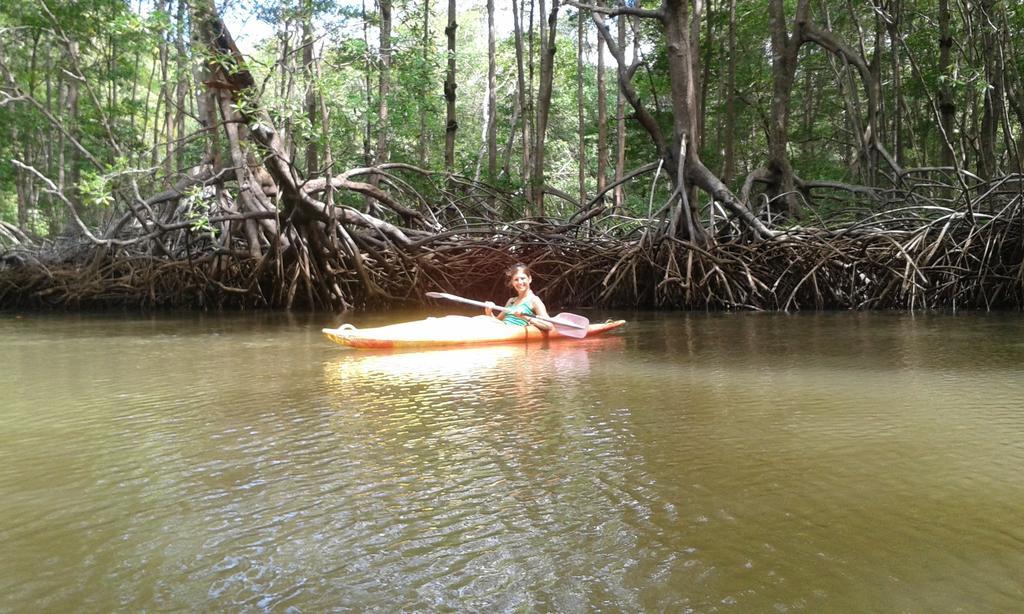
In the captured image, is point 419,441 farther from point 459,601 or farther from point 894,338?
point 894,338

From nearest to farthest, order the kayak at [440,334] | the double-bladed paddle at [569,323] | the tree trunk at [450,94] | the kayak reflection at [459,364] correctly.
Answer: the kayak reflection at [459,364] → the kayak at [440,334] → the double-bladed paddle at [569,323] → the tree trunk at [450,94]

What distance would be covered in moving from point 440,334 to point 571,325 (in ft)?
3.13

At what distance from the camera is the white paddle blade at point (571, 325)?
5.21m

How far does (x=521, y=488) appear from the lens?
70.9 inches

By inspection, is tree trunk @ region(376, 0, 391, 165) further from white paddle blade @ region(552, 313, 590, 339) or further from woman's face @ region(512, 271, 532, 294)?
A: white paddle blade @ region(552, 313, 590, 339)

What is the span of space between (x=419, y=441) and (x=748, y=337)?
315 centimetres

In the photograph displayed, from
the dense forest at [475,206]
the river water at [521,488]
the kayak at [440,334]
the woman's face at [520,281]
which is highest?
the dense forest at [475,206]

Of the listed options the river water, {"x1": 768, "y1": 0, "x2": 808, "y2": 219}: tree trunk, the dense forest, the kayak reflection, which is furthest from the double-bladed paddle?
{"x1": 768, "y1": 0, "x2": 808, "y2": 219}: tree trunk

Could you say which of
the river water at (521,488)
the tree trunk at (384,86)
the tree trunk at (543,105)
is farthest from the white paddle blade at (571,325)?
the tree trunk at (384,86)

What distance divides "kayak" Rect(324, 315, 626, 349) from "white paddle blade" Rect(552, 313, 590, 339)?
0.07 metres

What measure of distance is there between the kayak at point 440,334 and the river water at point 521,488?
2.35 feet

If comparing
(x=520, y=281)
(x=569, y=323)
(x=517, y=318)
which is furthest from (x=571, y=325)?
(x=520, y=281)

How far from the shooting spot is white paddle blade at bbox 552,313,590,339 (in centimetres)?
521

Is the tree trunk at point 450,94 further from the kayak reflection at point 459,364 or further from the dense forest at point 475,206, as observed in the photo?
the kayak reflection at point 459,364
